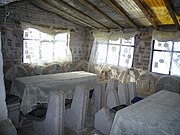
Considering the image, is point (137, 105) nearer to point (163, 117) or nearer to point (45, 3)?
point (163, 117)

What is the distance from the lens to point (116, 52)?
6.20 m

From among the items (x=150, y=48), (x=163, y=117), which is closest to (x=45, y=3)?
(x=150, y=48)

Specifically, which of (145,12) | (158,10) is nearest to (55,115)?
(145,12)

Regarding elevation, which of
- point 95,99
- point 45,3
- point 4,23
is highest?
point 45,3

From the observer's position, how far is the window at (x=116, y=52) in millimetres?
5852

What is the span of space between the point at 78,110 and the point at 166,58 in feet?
10.3

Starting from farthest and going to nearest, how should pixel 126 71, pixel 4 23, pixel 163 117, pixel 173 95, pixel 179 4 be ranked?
pixel 126 71, pixel 4 23, pixel 179 4, pixel 173 95, pixel 163 117

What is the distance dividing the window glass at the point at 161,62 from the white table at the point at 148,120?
2.75 meters

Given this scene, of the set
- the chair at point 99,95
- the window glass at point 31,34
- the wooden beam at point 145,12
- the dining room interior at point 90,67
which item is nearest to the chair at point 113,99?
the dining room interior at point 90,67

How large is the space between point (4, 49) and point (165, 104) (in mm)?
4328

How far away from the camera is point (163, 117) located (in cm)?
208

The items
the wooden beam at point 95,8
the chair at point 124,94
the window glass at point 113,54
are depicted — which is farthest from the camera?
the window glass at point 113,54

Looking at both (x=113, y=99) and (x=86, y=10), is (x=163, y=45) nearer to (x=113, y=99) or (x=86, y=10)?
(x=86, y=10)

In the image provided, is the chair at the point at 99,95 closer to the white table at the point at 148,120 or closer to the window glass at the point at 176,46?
the white table at the point at 148,120
